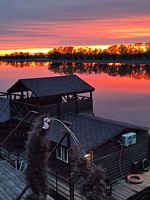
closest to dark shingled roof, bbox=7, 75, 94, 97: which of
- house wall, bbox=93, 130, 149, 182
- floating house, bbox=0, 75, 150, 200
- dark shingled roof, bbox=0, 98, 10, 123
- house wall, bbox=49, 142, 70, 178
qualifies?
floating house, bbox=0, 75, 150, 200

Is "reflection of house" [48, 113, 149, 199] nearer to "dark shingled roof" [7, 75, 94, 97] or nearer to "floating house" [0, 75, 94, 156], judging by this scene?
"floating house" [0, 75, 94, 156]

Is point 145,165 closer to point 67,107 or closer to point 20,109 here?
point 67,107

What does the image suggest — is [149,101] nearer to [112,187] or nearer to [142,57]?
[112,187]

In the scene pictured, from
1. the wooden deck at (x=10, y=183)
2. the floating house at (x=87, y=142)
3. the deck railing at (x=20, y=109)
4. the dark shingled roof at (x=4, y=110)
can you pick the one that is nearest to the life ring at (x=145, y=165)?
the floating house at (x=87, y=142)

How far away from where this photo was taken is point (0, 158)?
2178 cm

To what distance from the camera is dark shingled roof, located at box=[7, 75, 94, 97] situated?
→ 23.7 metres

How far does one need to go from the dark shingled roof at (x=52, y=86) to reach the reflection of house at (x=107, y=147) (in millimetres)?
3728

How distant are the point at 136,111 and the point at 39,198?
4196cm

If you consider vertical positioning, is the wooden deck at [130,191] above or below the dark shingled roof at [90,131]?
below

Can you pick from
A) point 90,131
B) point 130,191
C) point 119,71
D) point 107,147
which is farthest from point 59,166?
point 119,71

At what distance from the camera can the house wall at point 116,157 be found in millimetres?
18606

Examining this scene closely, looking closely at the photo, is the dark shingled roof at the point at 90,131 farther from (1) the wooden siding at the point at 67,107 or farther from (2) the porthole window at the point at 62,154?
(1) the wooden siding at the point at 67,107

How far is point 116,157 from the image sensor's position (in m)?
19.3

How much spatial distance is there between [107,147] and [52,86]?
818cm
